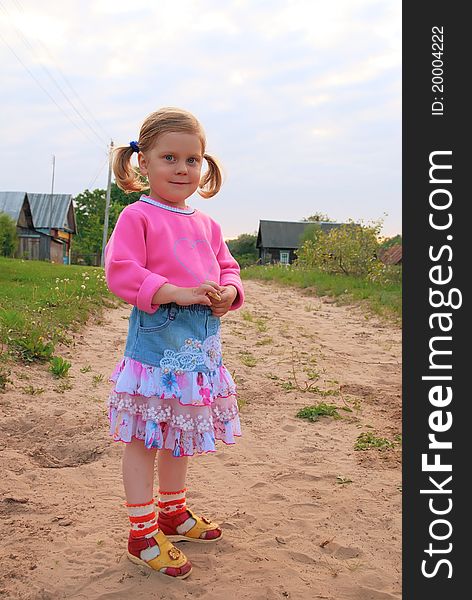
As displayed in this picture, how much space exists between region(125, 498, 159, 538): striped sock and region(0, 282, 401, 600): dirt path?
131 millimetres

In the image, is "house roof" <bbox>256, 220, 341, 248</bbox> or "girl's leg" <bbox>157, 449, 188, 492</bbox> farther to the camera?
"house roof" <bbox>256, 220, 341, 248</bbox>

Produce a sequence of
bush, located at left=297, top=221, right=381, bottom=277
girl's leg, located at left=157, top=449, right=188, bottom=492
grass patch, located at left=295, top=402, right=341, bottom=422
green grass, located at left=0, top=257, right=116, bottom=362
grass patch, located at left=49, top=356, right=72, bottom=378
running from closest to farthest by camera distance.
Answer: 1. girl's leg, located at left=157, top=449, right=188, bottom=492
2. grass patch, located at left=295, top=402, right=341, bottom=422
3. grass patch, located at left=49, top=356, right=72, bottom=378
4. green grass, located at left=0, top=257, right=116, bottom=362
5. bush, located at left=297, top=221, right=381, bottom=277

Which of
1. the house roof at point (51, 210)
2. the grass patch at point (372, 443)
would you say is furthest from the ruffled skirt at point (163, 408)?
the house roof at point (51, 210)

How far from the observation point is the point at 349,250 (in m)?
18.1

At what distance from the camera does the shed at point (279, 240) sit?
52312 mm

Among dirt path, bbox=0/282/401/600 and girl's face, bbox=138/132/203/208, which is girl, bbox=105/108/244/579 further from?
dirt path, bbox=0/282/401/600

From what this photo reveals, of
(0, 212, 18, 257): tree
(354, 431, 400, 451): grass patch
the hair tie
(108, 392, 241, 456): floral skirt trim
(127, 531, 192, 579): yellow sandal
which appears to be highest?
(0, 212, 18, 257): tree

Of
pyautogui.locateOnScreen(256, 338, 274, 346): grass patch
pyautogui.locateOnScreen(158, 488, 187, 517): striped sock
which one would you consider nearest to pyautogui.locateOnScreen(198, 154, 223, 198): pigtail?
pyautogui.locateOnScreen(158, 488, 187, 517): striped sock

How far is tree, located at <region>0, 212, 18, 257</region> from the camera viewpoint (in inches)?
1101

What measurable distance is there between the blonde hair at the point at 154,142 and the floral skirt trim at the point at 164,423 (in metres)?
0.82

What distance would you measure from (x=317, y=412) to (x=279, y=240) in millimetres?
48381

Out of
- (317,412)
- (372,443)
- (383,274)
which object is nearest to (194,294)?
(372,443)

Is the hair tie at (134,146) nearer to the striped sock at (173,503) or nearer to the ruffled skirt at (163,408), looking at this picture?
the ruffled skirt at (163,408)

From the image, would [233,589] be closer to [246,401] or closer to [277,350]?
[246,401]
